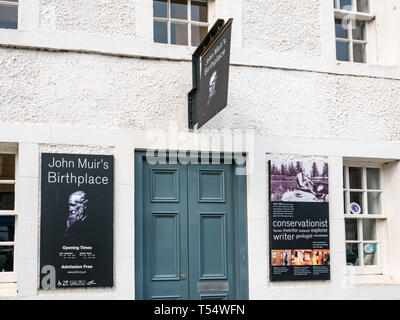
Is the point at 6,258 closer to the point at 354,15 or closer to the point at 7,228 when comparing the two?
the point at 7,228

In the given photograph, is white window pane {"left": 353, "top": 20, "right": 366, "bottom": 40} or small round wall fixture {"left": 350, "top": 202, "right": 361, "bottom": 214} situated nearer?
small round wall fixture {"left": 350, "top": 202, "right": 361, "bottom": 214}

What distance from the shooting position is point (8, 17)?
6559 mm

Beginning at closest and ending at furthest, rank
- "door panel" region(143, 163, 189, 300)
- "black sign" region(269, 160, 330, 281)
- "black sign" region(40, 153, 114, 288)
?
"black sign" region(40, 153, 114, 288)
"door panel" region(143, 163, 189, 300)
"black sign" region(269, 160, 330, 281)

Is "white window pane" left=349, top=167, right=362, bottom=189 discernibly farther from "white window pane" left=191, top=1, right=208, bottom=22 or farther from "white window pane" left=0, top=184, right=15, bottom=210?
"white window pane" left=0, top=184, right=15, bottom=210

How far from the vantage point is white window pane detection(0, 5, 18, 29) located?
654 cm

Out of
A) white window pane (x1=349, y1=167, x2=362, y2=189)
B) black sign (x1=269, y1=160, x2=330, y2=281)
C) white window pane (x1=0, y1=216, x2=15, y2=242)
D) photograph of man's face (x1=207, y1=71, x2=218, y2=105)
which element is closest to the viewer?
photograph of man's face (x1=207, y1=71, x2=218, y2=105)

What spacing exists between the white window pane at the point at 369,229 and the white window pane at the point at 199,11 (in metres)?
3.24

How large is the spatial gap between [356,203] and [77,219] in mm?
3507

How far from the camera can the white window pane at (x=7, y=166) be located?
6312 millimetres

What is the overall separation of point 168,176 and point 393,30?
3.56m

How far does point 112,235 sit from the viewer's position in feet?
20.7

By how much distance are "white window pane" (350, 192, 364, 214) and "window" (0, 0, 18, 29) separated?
4495 millimetres

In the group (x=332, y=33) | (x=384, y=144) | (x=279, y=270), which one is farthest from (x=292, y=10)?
(x=279, y=270)

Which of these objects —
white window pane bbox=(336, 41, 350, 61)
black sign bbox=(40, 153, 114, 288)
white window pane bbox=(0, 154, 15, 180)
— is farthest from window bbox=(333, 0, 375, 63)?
white window pane bbox=(0, 154, 15, 180)
